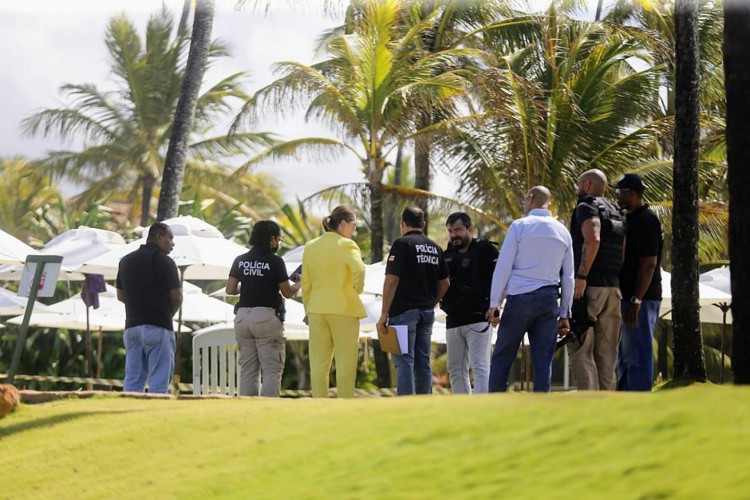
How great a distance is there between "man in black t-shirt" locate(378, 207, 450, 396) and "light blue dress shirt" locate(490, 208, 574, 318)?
93cm

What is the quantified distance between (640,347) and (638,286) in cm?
47

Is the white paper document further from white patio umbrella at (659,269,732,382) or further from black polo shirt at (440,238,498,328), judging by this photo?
white patio umbrella at (659,269,732,382)

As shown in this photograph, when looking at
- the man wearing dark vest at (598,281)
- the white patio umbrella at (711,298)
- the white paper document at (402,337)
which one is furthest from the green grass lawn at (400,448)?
the white patio umbrella at (711,298)

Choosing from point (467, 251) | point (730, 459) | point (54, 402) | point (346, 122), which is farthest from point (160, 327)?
point (346, 122)

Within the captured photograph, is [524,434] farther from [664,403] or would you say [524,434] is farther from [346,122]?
[346,122]

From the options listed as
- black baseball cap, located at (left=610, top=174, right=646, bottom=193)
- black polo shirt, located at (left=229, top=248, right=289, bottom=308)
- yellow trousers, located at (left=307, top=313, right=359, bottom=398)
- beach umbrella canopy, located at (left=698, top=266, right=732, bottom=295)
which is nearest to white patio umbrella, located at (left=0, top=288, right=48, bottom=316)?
black polo shirt, located at (left=229, top=248, right=289, bottom=308)

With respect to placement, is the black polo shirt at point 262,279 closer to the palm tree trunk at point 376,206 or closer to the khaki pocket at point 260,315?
the khaki pocket at point 260,315

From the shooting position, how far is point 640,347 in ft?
28.3

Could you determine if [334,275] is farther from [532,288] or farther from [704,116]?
[704,116]

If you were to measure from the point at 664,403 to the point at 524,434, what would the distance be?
509 mm

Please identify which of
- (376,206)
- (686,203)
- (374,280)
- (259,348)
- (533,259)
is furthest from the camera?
(376,206)

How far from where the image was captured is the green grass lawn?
354 centimetres

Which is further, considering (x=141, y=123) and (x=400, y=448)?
(x=141, y=123)

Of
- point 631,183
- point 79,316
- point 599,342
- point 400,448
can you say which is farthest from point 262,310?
point 79,316
